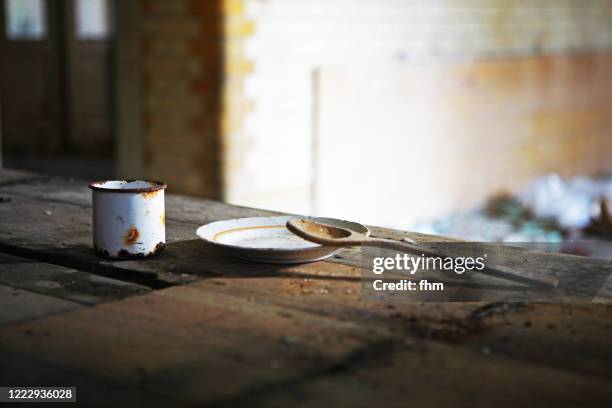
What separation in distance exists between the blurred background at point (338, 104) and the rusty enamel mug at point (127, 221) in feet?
10.8

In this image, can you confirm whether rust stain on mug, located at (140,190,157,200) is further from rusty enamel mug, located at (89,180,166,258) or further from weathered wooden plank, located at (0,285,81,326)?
weathered wooden plank, located at (0,285,81,326)

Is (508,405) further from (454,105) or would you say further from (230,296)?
(454,105)

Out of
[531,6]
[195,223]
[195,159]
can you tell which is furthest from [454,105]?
[195,223]

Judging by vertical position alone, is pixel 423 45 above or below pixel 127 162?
above

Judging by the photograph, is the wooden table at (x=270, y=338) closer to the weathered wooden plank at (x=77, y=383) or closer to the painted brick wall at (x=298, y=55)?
the weathered wooden plank at (x=77, y=383)

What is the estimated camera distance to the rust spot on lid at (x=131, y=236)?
193cm

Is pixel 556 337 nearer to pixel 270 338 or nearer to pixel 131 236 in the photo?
pixel 270 338

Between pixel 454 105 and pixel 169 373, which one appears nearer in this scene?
pixel 169 373

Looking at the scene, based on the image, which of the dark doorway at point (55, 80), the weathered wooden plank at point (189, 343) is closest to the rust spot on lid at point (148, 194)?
the weathered wooden plank at point (189, 343)

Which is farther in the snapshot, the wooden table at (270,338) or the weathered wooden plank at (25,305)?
the weathered wooden plank at (25,305)

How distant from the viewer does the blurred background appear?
17.4 ft

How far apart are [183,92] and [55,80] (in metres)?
3.90

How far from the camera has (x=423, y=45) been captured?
6.62 m

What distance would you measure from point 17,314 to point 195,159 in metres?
3.74
